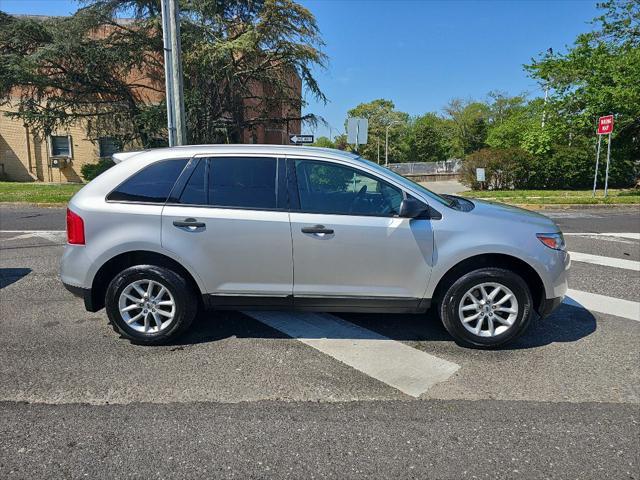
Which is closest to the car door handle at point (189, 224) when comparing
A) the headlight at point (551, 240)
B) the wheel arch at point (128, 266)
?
the wheel arch at point (128, 266)

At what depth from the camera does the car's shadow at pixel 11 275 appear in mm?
5746

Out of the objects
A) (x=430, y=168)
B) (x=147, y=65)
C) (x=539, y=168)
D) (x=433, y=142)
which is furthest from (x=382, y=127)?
(x=147, y=65)

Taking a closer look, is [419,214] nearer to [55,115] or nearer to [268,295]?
[268,295]

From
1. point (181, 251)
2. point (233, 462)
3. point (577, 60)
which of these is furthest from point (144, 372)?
point (577, 60)

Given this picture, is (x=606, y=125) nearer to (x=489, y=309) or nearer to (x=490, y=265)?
(x=490, y=265)

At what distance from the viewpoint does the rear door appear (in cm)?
370

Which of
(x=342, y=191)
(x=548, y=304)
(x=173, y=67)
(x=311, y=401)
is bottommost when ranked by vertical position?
(x=311, y=401)

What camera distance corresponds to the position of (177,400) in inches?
118

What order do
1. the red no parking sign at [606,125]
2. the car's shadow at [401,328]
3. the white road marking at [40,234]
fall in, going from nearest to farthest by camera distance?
1. the car's shadow at [401,328]
2. the white road marking at [40,234]
3. the red no parking sign at [606,125]

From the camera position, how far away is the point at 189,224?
370cm

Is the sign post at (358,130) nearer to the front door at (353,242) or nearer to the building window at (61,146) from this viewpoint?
the front door at (353,242)

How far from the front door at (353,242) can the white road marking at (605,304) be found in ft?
8.18

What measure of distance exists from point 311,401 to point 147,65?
72.8ft

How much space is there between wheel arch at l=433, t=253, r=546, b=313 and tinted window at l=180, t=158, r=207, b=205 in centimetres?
222
